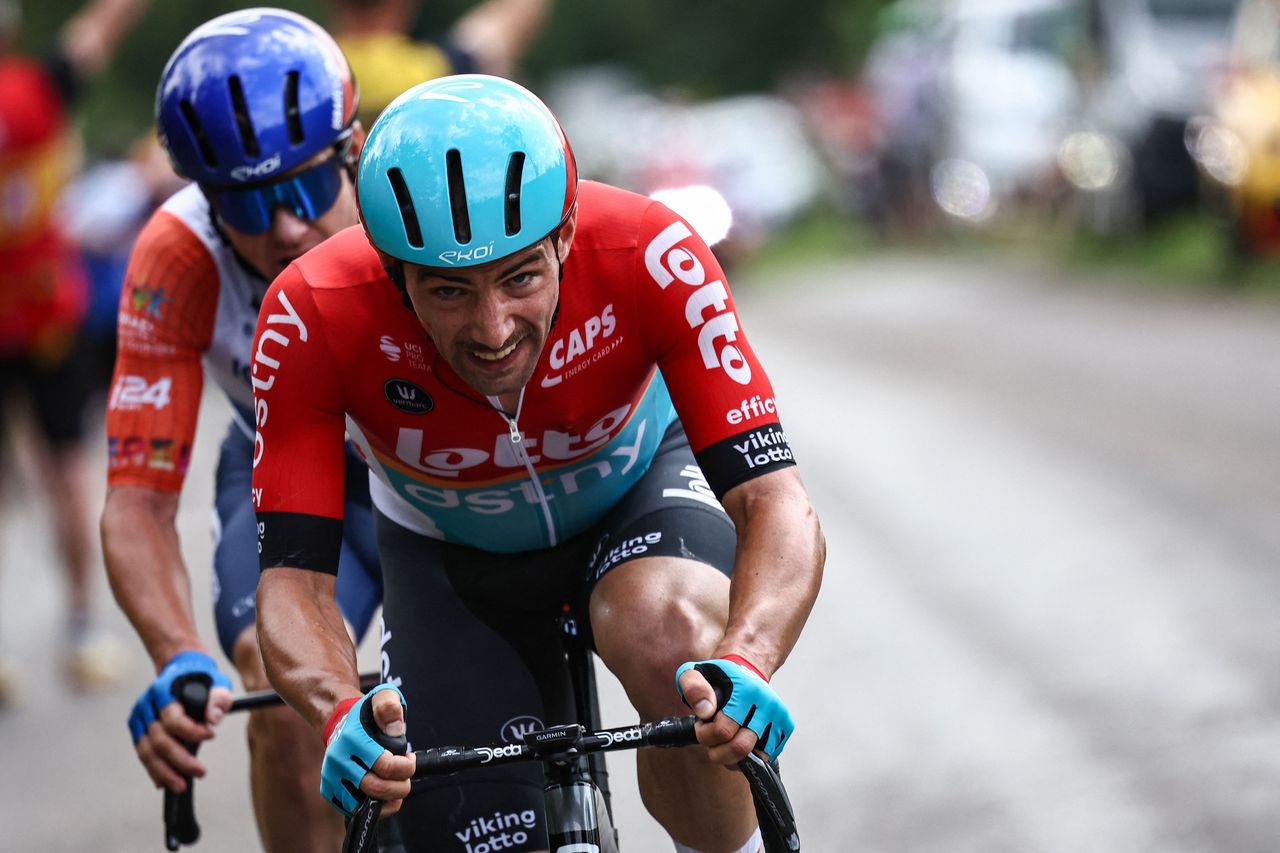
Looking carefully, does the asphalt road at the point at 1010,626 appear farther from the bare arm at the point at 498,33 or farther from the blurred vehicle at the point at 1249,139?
the bare arm at the point at 498,33

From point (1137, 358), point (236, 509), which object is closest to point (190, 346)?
point (236, 509)

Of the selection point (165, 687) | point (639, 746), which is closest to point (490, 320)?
point (639, 746)

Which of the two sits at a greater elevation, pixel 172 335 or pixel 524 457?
pixel 172 335

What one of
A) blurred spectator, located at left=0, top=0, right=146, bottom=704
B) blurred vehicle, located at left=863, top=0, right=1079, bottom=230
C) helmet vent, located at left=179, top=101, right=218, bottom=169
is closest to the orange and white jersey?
helmet vent, located at left=179, top=101, right=218, bottom=169

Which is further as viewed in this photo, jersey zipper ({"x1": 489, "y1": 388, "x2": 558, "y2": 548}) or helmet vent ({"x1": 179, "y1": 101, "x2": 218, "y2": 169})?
helmet vent ({"x1": 179, "y1": 101, "x2": 218, "y2": 169})

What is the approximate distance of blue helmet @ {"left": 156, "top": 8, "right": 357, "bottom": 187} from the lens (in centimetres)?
387

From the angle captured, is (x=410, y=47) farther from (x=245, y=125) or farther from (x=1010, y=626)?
(x=1010, y=626)

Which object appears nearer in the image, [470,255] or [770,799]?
[770,799]

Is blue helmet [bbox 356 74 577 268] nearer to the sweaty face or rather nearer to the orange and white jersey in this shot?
the sweaty face

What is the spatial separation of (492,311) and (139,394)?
1.35 meters

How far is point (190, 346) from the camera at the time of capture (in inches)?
161

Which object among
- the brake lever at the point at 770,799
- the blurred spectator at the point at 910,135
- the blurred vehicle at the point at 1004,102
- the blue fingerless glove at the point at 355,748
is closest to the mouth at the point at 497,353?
the blue fingerless glove at the point at 355,748

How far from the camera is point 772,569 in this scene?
3070 millimetres

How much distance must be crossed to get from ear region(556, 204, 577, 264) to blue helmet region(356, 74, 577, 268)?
0.17 ft
